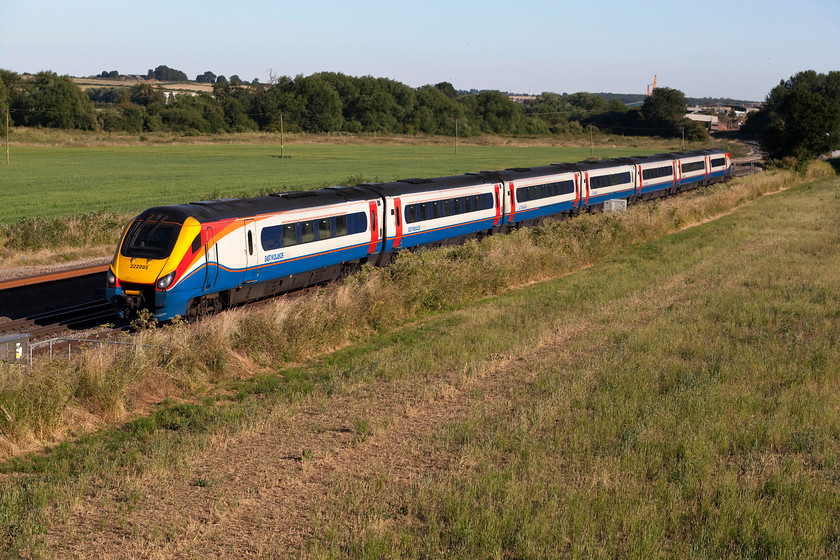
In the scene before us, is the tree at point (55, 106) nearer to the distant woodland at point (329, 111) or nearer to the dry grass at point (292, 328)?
the distant woodland at point (329, 111)

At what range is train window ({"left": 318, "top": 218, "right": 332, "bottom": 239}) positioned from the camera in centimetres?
2272

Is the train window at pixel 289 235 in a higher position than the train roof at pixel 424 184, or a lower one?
lower

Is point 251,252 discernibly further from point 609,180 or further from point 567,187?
point 609,180

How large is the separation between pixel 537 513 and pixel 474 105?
161 meters

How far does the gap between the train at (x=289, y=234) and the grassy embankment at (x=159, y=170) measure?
11353 mm

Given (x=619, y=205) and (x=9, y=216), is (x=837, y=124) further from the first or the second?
(x=9, y=216)

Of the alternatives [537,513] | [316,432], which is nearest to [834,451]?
[537,513]

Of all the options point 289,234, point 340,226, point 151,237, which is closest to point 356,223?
point 340,226

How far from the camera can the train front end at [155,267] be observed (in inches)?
721

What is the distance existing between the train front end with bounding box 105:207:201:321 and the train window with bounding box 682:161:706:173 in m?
43.5

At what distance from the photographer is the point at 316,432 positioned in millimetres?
12336

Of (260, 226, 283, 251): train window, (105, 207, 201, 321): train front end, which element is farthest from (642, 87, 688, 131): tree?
(105, 207, 201, 321): train front end

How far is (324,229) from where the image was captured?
2289cm

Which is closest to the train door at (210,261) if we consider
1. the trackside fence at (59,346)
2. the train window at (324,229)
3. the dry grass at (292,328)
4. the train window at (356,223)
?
the dry grass at (292,328)
